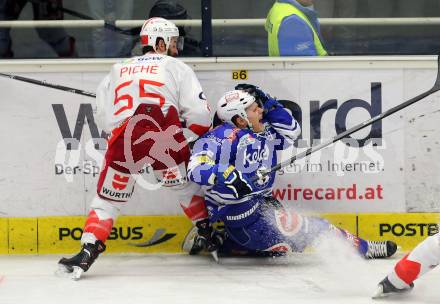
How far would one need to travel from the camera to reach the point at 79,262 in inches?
239

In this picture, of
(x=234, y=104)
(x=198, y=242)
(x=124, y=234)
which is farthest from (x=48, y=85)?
(x=198, y=242)

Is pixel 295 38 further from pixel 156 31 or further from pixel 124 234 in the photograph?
pixel 124 234

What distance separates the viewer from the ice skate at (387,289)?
5461 millimetres

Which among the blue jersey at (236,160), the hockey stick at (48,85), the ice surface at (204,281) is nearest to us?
the ice surface at (204,281)

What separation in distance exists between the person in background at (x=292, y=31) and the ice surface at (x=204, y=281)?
119cm

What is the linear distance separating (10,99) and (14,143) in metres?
0.26

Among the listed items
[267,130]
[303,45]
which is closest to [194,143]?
[267,130]

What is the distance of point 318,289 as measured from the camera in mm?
5793

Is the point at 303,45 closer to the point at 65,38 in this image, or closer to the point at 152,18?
the point at 152,18

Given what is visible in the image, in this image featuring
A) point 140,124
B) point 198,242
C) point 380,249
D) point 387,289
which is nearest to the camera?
point 387,289

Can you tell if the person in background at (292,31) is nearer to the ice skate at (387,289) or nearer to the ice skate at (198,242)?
the ice skate at (198,242)

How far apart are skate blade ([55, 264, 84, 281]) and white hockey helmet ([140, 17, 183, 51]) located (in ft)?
4.28

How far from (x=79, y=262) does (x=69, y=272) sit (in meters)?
0.10

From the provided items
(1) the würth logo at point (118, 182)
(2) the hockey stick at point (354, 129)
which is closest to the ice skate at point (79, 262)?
(1) the würth logo at point (118, 182)
